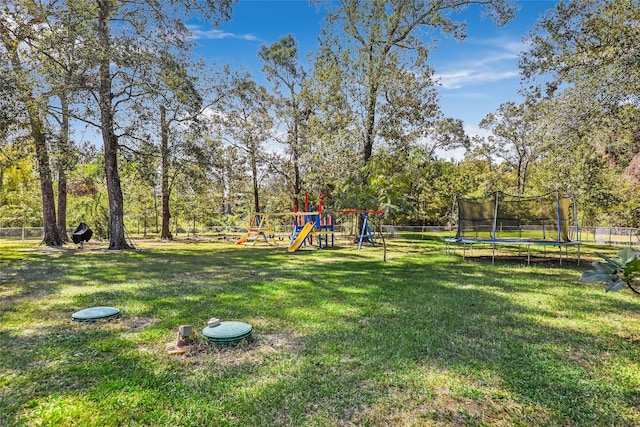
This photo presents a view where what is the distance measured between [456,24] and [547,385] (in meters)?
16.8

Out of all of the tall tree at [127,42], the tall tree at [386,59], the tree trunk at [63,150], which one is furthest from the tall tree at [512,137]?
the tree trunk at [63,150]

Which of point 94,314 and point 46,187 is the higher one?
point 46,187

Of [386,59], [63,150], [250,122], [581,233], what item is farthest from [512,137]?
[63,150]

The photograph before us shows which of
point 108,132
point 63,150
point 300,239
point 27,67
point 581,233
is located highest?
point 27,67

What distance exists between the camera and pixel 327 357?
3.06m

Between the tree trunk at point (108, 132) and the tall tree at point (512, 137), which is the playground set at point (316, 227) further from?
the tall tree at point (512, 137)

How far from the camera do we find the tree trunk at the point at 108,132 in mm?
11586

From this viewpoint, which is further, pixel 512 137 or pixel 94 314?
pixel 512 137

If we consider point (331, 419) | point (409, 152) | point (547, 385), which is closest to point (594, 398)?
point (547, 385)

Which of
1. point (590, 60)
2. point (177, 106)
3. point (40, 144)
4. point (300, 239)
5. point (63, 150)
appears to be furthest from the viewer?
point (300, 239)

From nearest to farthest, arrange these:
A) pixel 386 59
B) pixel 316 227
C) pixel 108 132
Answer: pixel 108 132
pixel 316 227
pixel 386 59

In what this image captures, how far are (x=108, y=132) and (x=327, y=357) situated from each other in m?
12.3

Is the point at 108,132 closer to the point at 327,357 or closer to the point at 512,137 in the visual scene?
the point at 327,357

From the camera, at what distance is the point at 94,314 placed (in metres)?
4.11
